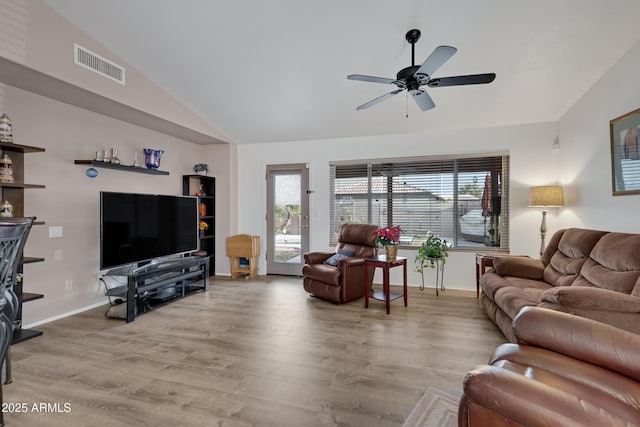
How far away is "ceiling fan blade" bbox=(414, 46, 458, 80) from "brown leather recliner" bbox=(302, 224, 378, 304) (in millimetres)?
2358

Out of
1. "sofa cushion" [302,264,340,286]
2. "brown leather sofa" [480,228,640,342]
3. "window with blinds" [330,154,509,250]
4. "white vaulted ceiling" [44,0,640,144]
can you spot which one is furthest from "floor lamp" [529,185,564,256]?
"sofa cushion" [302,264,340,286]

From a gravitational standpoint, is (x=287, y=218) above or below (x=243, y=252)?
above

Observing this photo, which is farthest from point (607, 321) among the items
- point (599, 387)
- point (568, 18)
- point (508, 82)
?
point (508, 82)

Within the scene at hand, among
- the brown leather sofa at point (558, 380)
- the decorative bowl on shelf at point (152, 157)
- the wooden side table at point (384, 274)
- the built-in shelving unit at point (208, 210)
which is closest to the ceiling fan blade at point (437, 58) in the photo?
the brown leather sofa at point (558, 380)

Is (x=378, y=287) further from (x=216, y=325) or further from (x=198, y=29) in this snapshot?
(x=198, y=29)

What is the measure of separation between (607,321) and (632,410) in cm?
119

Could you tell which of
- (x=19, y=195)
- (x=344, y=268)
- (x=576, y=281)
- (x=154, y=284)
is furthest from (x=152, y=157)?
(x=576, y=281)

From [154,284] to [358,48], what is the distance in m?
3.56

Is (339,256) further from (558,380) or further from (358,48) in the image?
(558,380)

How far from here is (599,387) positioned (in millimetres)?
1194

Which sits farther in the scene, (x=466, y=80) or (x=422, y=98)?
(x=422, y=98)

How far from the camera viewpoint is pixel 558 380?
122 cm

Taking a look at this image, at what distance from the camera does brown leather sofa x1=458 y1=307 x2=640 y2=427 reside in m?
1.04

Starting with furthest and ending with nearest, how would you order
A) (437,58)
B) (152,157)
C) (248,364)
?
(152,157), (248,364), (437,58)
